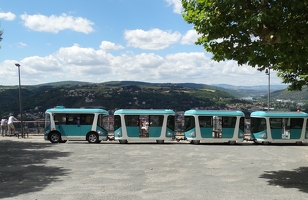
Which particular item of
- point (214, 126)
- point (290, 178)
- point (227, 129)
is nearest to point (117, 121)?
point (214, 126)

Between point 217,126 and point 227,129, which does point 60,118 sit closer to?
A: point 217,126

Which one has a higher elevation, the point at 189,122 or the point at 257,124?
the point at 189,122

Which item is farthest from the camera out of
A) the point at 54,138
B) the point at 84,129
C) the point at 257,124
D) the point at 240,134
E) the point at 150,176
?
the point at 257,124

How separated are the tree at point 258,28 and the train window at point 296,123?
14.7 meters

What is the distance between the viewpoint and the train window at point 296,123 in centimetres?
2356

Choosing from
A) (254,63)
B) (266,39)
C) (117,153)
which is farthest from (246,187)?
(117,153)

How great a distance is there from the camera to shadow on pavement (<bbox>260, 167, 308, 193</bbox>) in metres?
9.61

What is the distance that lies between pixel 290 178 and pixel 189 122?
12.8 metres

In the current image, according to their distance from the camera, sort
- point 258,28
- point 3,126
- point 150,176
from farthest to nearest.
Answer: point 3,126 → point 150,176 → point 258,28

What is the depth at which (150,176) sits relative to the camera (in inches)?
429

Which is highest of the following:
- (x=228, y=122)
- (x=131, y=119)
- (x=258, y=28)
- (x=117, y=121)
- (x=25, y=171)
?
(x=258, y=28)

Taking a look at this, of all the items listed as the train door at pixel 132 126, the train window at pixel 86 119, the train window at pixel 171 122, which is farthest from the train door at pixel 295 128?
the train window at pixel 86 119

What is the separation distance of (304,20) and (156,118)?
565 inches

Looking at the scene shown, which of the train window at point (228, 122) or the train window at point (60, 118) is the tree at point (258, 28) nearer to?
the train window at point (228, 122)
